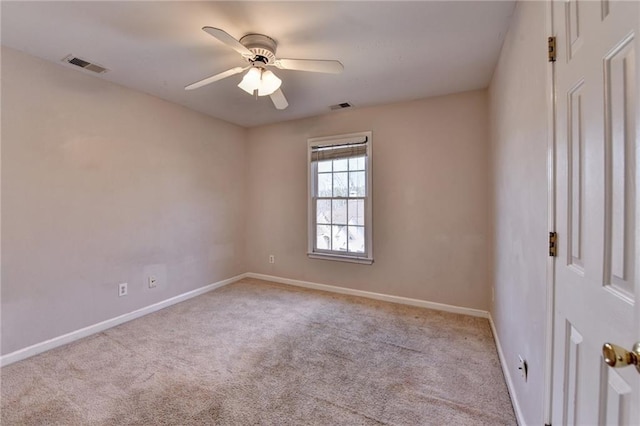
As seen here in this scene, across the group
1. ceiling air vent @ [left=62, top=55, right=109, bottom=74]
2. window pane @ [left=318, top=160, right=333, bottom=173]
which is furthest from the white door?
ceiling air vent @ [left=62, top=55, right=109, bottom=74]

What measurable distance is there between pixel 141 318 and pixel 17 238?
130 cm

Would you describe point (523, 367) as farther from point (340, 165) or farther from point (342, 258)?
point (340, 165)

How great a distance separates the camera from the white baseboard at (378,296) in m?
3.00

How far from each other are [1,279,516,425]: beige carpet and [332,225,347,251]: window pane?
97cm

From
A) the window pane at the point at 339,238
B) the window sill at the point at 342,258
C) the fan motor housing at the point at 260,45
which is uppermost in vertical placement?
the fan motor housing at the point at 260,45

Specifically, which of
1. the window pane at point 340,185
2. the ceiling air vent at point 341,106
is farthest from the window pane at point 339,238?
the ceiling air vent at point 341,106

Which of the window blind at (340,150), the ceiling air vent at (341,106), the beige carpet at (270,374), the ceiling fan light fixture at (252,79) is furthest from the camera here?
the window blind at (340,150)

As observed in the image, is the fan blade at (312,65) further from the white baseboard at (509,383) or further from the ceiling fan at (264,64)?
the white baseboard at (509,383)

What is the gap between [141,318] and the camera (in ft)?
9.62

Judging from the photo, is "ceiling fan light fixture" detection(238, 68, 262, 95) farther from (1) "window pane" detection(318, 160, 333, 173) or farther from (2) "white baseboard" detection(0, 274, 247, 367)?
(2) "white baseboard" detection(0, 274, 247, 367)

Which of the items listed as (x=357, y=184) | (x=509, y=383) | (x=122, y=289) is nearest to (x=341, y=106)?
(x=357, y=184)

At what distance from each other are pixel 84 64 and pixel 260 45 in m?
1.67

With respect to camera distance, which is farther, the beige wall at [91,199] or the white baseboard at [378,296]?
the white baseboard at [378,296]

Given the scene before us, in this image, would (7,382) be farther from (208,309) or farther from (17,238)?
(208,309)
